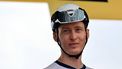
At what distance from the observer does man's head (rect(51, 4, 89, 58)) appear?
1654 millimetres

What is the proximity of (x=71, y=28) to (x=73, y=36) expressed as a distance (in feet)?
0.11

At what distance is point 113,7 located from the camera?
2.26 meters

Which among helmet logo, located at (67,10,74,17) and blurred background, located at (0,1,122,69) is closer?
helmet logo, located at (67,10,74,17)

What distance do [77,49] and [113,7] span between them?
26.1 inches

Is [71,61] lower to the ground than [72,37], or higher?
lower

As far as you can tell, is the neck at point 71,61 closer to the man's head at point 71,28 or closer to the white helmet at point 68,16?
the man's head at point 71,28

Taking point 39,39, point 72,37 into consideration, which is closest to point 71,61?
point 72,37

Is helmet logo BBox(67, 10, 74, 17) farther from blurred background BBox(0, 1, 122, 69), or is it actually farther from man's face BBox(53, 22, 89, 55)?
blurred background BBox(0, 1, 122, 69)

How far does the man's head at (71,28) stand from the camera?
5.43ft

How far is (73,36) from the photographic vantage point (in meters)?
1.65

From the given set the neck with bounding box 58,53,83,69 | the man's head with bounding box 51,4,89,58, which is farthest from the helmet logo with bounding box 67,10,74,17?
the neck with bounding box 58,53,83,69

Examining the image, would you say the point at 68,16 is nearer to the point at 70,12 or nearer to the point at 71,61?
the point at 70,12

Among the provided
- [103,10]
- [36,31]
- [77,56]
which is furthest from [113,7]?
[77,56]

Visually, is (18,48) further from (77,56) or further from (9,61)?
(77,56)
